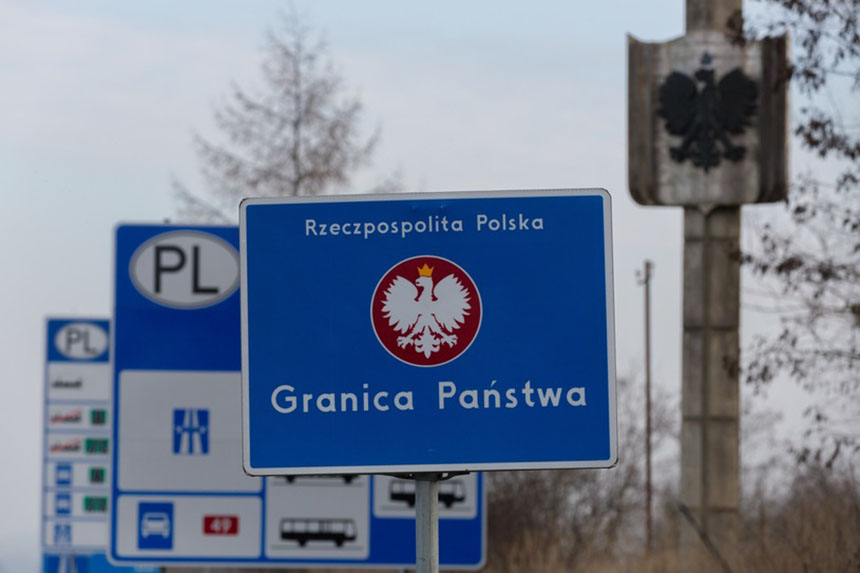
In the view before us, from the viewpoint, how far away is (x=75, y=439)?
1712 centimetres

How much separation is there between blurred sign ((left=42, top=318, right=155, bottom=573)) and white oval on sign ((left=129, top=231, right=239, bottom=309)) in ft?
27.6

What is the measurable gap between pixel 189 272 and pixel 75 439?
9.08 meters

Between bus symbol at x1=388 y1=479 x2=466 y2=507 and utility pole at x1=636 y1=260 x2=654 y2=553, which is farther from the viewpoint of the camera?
utility pole at x1=636 y1=260 x2=654 y2=553

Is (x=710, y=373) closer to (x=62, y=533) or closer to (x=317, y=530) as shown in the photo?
(x=62, y=533)

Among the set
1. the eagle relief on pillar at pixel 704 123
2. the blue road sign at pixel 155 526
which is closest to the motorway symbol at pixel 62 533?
the blue road sign at pixel 155 526

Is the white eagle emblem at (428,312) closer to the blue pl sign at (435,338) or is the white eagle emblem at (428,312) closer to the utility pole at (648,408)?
the blue pl sign at (435,338)

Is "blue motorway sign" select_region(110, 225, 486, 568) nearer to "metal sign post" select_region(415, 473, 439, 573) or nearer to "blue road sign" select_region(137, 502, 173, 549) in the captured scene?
"blue road sign" select_region(137, 502, 173, 549)

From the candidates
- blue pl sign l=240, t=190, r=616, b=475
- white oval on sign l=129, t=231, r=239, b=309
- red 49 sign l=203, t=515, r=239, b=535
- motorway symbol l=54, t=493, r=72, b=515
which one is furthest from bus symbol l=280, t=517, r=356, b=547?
motorway symbol l=54, t=493, r=72, b=515

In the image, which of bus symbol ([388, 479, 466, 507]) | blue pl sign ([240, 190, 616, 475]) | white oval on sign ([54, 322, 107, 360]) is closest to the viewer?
blue pl sign ([240, 190, 616, 475])

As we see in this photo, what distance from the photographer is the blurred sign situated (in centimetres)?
1689

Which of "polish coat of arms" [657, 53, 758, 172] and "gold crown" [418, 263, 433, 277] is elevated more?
"polish coat of arms" [657, 53, 758, 172]

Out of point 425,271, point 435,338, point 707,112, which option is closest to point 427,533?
point 435,338

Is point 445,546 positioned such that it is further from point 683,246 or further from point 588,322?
point 683,246

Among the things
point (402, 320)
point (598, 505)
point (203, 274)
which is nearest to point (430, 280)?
point (402, 320)
